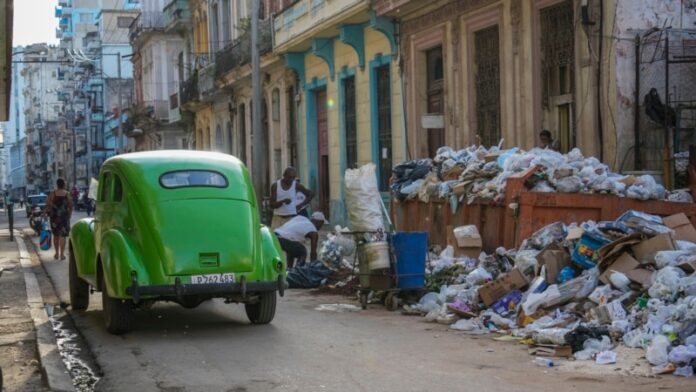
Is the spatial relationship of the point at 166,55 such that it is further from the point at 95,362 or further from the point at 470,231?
the point at 95,362

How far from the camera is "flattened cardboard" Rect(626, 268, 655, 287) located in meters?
9.52

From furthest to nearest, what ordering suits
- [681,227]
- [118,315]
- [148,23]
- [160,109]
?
[148,23], [160,109], [681,227], [118,315]

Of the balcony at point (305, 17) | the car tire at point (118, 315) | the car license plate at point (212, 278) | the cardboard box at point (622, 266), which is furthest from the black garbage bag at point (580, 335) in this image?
the balcony at point (305, 17)

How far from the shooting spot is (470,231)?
12.9 meters

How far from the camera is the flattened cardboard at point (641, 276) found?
952 centimetres

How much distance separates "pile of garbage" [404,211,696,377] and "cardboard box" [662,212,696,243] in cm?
1

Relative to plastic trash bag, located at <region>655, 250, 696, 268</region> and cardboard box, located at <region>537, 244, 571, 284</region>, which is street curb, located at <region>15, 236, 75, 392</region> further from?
plastic trash bag, located at <region>655, 250, 696, 268</region>

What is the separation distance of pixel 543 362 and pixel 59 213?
13811 millimetres

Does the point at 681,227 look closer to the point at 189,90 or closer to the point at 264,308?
the point at 264,308

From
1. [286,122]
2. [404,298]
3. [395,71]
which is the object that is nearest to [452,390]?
[404,298]

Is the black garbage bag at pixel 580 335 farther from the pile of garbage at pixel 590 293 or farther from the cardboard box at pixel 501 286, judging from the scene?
the cardboard box at pixel 501 286

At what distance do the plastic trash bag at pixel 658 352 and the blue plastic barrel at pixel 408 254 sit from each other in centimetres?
363

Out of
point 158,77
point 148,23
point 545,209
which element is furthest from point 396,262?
point 148,23

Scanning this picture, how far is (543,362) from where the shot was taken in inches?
320
